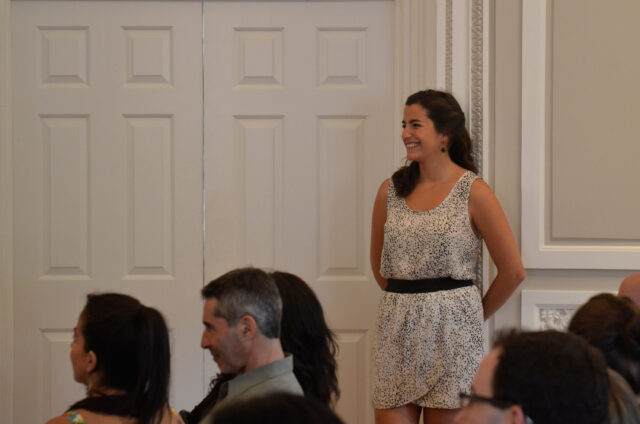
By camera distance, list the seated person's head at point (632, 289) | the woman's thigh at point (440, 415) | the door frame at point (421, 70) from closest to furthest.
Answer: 1. the seated person's head at point (632, 289)
2. the woman's thigh at point (440, 415)
3. the door frame at point (421, 70)

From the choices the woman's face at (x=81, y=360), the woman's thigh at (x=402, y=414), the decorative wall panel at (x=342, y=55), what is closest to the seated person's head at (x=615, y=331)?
the woman's face at (x=81, y=360)

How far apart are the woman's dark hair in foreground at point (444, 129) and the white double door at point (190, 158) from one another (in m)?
0.61

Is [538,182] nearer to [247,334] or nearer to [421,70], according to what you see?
[421,70]

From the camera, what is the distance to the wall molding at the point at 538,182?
3.21m

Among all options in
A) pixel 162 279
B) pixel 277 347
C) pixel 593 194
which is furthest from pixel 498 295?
pixel 162 279

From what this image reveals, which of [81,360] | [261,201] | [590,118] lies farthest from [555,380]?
[261,201]

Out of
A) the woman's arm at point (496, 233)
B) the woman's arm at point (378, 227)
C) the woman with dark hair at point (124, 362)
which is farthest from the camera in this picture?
the woman's arm at point (378, 227)

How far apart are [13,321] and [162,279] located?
0.69 m

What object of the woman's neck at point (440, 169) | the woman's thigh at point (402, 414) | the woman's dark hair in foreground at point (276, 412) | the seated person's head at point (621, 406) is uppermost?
the woman's neck at point (440, 169)

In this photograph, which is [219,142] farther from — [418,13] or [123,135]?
[418,13]

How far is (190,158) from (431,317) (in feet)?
4.63

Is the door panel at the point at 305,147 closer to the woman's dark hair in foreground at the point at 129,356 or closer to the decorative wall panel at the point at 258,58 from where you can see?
the decorative wall panel at the point at 258,58

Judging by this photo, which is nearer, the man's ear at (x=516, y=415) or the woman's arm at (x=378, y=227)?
the man's ear at (x=516, y=415)

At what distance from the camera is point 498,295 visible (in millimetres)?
3062
